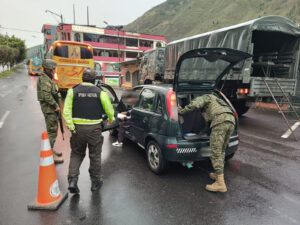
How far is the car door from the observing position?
385 centimetres

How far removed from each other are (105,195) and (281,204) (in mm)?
2488

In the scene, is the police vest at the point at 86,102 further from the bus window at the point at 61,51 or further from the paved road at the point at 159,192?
the bus window at the point at 61,51

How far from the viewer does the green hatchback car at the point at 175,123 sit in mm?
3291

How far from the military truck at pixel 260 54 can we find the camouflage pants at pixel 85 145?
536cm

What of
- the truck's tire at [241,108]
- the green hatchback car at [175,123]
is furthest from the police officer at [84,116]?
the truck's tire at [241,108]

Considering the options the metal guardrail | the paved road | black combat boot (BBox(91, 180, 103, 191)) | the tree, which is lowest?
the paved road

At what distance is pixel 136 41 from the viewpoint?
50.1 meters

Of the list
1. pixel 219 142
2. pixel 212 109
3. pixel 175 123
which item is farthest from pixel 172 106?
pixel 219 142

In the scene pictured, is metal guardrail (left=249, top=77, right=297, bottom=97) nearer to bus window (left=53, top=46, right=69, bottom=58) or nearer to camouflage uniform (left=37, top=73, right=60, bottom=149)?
camouflage uniform (left=37, top=73, right=60, bottom=149)

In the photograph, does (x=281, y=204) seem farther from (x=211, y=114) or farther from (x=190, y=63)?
(x=190, y=63)

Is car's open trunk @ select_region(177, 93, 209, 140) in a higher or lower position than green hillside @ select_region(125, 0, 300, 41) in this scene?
lower

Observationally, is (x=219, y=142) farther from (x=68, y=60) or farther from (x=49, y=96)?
(x=68, y=60)

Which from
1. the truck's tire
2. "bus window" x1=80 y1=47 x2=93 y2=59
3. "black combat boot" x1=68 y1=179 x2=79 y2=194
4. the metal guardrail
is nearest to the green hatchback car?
"black combat boot" x1=68 y1=179 x2=79 y2=194

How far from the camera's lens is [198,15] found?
126000 mm
